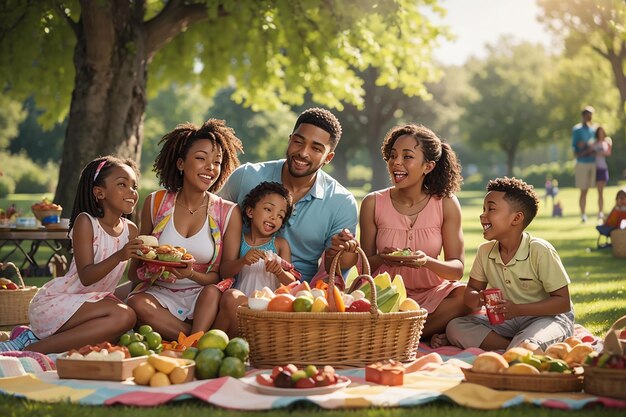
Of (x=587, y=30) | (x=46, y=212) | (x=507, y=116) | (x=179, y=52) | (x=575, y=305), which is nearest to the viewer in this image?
(x=575, y=305)

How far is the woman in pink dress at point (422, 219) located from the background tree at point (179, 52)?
680 centimetres

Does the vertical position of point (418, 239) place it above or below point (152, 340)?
above

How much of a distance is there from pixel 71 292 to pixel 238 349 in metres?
1.78

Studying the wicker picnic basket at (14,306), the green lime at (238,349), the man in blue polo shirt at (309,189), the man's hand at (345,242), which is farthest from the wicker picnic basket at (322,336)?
the wicker picnic basket at (14,306)

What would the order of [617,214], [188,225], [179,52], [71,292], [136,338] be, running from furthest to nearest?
[179,52]
[617,214]
[188,225]
[71,292]
[136,338]

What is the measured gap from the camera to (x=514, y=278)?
22.7 feet

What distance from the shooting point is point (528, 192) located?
6914mm

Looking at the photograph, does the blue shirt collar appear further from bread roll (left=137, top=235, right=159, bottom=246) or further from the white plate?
the white plate

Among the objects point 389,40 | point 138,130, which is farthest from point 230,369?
point 389,40

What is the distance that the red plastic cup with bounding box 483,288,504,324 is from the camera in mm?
6379

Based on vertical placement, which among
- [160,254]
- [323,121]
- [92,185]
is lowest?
[160,254]

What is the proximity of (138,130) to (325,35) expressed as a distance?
3915 millimetres

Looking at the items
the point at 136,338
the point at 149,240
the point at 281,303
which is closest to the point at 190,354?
the point at 136,338

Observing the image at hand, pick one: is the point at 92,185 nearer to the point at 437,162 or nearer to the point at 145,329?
the point at 145,329
